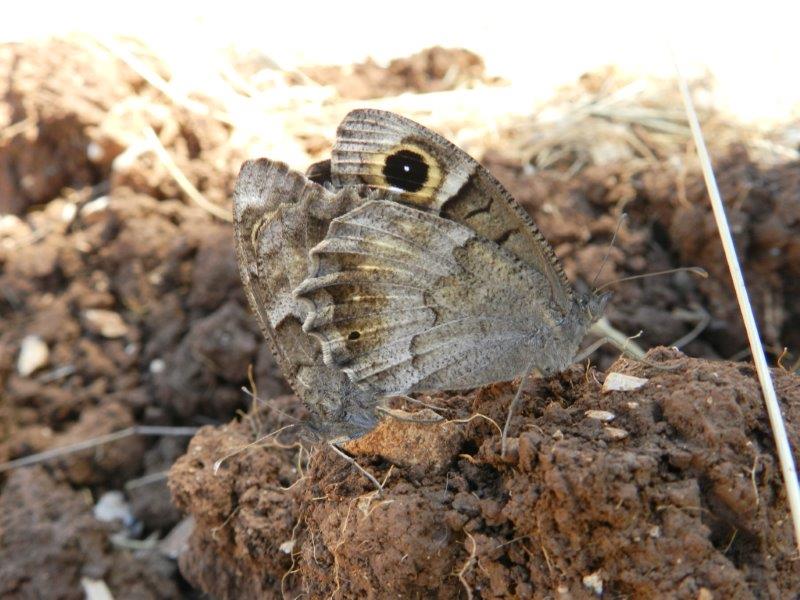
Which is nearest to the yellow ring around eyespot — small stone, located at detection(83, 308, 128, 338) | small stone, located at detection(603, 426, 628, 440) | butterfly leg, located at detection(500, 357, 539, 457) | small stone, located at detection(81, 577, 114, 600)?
butterfly leg, located at detection(500, 357, 539, 457)

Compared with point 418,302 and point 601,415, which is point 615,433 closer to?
point 601,415

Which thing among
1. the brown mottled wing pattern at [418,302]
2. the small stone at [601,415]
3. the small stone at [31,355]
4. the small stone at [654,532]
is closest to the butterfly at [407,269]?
the brown mottled wing pattern at [418,302]

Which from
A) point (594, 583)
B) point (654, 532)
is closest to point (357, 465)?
point (594, 583)

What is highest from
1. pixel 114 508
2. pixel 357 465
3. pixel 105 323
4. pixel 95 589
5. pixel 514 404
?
pixel 514 404

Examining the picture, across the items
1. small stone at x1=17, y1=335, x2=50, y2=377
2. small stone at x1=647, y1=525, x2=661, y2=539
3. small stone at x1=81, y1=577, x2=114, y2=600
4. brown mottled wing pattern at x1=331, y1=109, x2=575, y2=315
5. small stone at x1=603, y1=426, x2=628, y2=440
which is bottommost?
small stone at x1=81, y1=577, x2=114, y2=600

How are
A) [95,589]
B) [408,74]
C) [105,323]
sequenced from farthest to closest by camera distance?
[408,74]
[105,323]
[95,589]

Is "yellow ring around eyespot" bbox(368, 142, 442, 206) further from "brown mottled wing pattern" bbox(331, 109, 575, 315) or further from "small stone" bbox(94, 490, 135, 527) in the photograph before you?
"small stone" bbox(94, 490, 135, 527)

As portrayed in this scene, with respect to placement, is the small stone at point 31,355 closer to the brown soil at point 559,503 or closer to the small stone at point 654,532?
the brown soil at point 559,503
